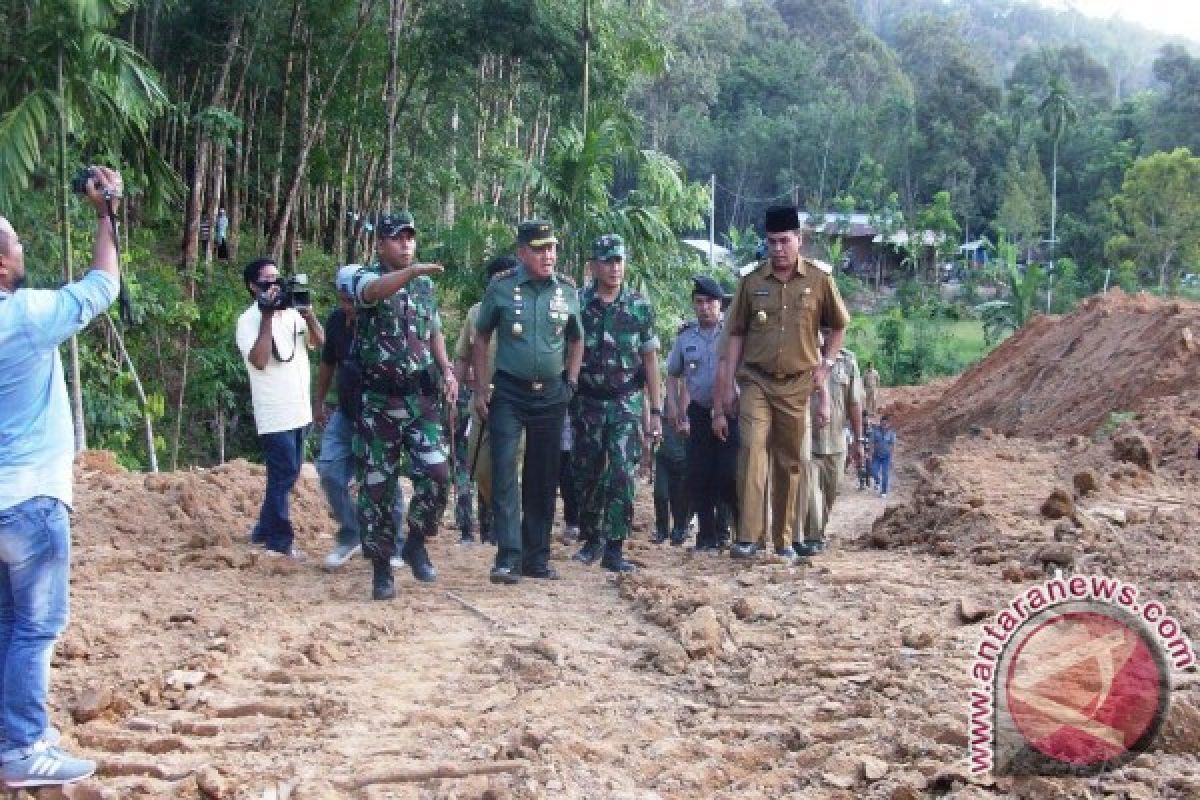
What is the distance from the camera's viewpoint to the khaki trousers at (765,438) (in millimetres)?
6613

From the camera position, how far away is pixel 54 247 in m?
11.3

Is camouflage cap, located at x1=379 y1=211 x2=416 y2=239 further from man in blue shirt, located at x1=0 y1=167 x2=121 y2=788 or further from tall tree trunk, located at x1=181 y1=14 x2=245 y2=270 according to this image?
tall tree trunk, located at x1=181 y1=14 x2=245 y2=270

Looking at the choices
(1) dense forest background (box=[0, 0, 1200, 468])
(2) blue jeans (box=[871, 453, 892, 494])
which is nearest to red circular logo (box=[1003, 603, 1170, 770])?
(1) dense forest background (box=[0, 0, 1200, 468])

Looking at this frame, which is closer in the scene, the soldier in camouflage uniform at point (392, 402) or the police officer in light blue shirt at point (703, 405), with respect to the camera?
the soldier in camouflage uniform at point (392, 402)

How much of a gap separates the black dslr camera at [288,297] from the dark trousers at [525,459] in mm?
1240

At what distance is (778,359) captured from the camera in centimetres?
654

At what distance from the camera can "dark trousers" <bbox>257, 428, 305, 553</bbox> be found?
A: 6.74 meters

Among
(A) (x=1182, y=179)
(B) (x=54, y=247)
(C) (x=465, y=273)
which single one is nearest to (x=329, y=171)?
(C) (x=465, y=273)

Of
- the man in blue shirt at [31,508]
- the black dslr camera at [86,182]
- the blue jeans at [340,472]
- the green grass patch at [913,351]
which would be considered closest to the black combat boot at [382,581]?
the blue jeans at [340,472]

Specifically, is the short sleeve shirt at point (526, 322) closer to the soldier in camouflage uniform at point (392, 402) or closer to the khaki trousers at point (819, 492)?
the soldier in camouflage uniform at point (392, 402)

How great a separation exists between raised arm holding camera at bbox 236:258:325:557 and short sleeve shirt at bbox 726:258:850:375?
237 centimetres

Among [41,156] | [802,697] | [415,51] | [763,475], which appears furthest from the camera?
[415,51]

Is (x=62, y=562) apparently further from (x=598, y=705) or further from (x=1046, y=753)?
(x=1046, y=753)

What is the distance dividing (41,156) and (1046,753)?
10150mm
